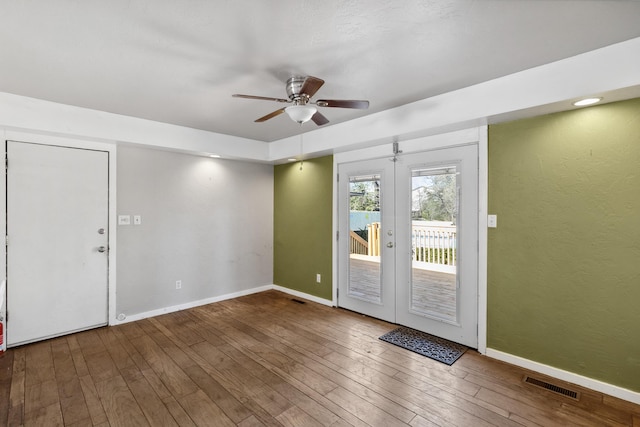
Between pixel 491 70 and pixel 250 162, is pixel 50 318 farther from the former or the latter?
pixel 491 70

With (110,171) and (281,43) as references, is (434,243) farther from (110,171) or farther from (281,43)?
(110,171)

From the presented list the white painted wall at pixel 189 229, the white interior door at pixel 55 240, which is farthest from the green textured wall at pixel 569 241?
the white interior door at pixel 55 240

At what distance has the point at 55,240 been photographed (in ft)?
11.0

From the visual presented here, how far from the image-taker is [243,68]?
2340 millimetres

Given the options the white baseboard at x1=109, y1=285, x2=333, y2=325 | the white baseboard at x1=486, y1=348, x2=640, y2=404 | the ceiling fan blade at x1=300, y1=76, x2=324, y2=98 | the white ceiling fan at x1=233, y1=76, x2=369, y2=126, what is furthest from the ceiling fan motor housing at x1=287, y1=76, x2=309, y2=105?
the white baseboard at x1=109, y1=285, x2=333, y2=325

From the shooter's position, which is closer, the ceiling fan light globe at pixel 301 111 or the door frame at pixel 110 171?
the ceiling fan light globe at pixel 301 111

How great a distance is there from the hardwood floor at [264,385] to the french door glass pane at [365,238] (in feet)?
2.16

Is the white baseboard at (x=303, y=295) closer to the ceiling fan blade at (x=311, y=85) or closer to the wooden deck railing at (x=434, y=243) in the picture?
the wooden deck railing at (x=434, y=243)

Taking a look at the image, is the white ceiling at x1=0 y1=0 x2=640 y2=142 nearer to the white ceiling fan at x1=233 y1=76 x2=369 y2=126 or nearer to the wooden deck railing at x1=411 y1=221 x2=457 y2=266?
the white ceiling fan at x1=233 y1=76 x2=369 y2=126

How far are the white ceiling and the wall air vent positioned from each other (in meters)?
2.56

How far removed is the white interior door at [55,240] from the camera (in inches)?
124

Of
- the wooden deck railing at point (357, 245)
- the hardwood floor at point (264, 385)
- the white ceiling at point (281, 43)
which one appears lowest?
the hardwood floor at point (264, 385)

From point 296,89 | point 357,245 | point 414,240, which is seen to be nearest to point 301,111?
point 296,89

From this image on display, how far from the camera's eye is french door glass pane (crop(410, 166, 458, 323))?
3258mm
